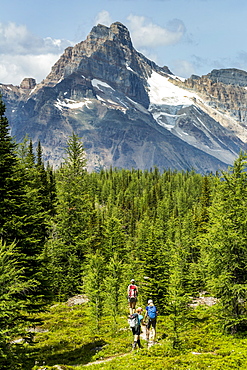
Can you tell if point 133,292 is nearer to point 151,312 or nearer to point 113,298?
point 113,298

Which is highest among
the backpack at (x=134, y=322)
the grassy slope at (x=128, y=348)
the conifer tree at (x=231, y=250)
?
the conifer tree at (x=231, y=250)

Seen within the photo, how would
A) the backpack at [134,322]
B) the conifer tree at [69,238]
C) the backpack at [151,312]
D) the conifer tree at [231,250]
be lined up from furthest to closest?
the conifer tree at [69,238] < the conifer tree at [231,250] < the backpack at [151,312] < the backpack at [134,322]

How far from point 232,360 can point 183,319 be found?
3.58 m

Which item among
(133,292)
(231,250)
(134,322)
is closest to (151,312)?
(134,322)

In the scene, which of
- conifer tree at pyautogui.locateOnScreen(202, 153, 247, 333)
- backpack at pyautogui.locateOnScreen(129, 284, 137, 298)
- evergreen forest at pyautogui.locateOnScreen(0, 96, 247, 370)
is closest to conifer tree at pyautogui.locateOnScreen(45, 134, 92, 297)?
evergreen forest at pyautogui.locateOnScreen(0, 96, 247, 370)

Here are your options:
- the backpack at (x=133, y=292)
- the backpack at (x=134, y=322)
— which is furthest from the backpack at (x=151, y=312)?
the backpack at (x=133, y=292)

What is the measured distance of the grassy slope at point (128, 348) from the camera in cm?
1753

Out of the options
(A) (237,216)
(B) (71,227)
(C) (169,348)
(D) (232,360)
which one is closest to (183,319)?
(C) (169,348)

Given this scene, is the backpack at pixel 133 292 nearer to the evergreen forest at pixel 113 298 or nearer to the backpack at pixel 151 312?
the evergreen forest at pixel 113 298

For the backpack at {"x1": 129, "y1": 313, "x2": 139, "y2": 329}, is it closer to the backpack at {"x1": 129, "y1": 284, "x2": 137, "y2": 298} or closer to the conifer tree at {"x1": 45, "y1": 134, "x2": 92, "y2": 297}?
the backpack at {"x1": 129, "y1": 284, "x2": 137, "y2": 298}

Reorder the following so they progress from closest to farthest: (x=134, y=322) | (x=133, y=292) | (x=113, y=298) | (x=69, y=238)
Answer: (x=134, y=322), (x=133, y=292), (x=113, y=298), (x=69, y=238)

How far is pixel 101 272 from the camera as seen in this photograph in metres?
28.7

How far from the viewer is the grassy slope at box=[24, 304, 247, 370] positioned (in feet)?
57.5

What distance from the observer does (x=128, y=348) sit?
72.2 feet
